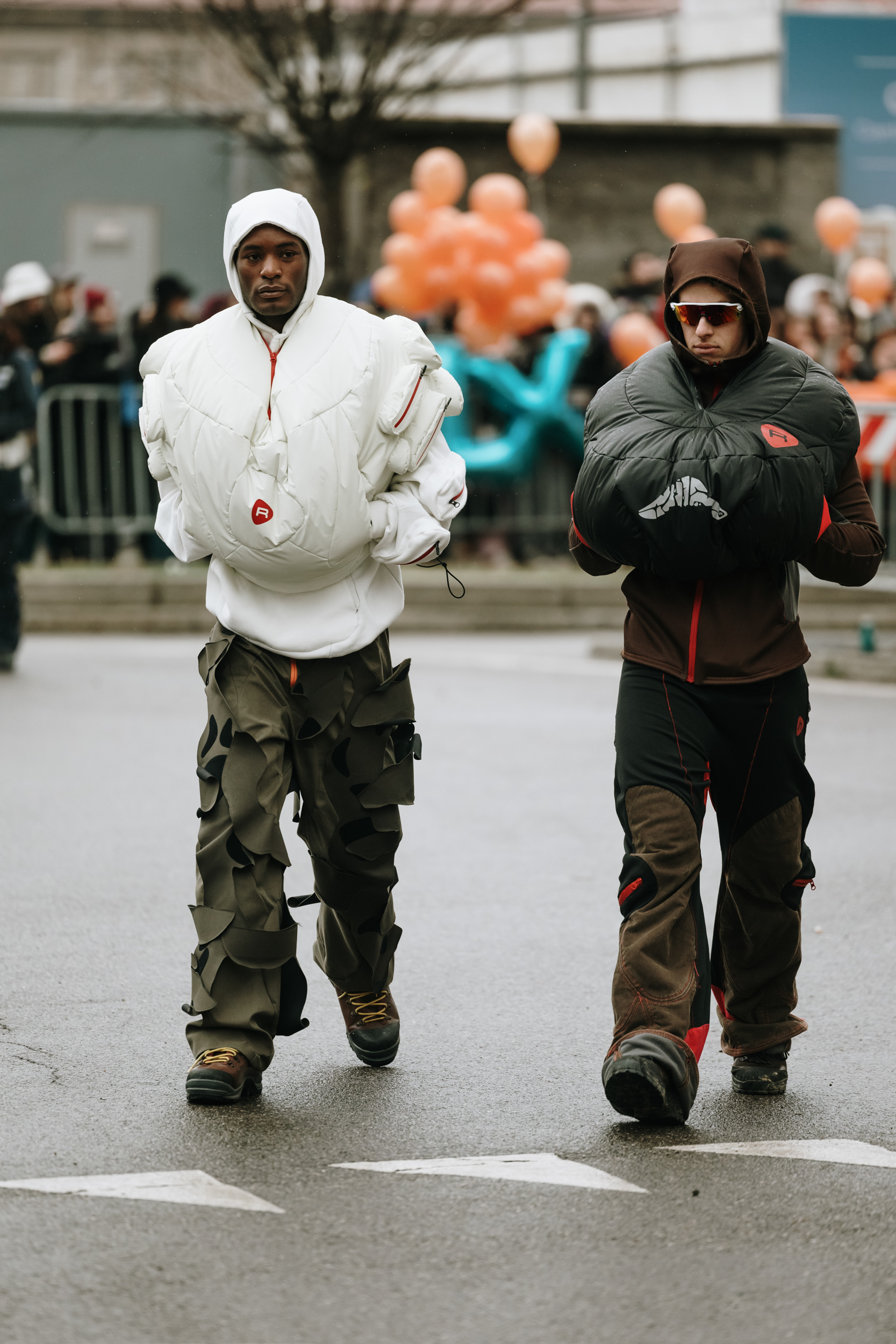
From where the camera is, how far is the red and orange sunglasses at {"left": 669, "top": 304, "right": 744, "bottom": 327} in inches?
171

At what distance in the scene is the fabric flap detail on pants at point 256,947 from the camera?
4.43m

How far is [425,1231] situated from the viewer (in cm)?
362

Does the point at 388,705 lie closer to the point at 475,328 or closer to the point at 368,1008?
the point at 368,1008

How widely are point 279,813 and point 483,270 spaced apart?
12.4 metres

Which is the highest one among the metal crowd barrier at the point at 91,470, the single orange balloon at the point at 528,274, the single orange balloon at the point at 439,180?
the single orange balloon at the point at 439,180

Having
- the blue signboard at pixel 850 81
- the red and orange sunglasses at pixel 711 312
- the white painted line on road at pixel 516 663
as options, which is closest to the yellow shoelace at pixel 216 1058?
the red and orange sunglasses at pixel 711 312

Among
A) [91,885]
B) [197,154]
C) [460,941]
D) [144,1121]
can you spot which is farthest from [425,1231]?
[197,154]

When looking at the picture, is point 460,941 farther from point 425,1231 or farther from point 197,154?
point 197,154

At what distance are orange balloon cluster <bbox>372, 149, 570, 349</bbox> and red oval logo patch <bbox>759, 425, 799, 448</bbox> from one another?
12.3 metres

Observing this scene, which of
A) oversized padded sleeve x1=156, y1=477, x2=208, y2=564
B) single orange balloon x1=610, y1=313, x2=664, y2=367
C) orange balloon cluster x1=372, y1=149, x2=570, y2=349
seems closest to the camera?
oversized padded sleeve x1=156, y1=477, x2=208, y2=564

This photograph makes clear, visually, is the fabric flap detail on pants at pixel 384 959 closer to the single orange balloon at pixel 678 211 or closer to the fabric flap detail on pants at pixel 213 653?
the fabric flap detail on pants at pixel 213 653

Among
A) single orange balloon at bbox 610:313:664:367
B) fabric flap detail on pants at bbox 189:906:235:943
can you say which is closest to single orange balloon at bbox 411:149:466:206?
single orange balloon at bbox 610:313:664:367

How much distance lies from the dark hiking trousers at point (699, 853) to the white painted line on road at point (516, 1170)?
32 centimetres

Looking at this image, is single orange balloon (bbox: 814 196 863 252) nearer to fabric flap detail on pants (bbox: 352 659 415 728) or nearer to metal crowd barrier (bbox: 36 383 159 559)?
metal crowd barrier (bbox: 36 383 159 559)
